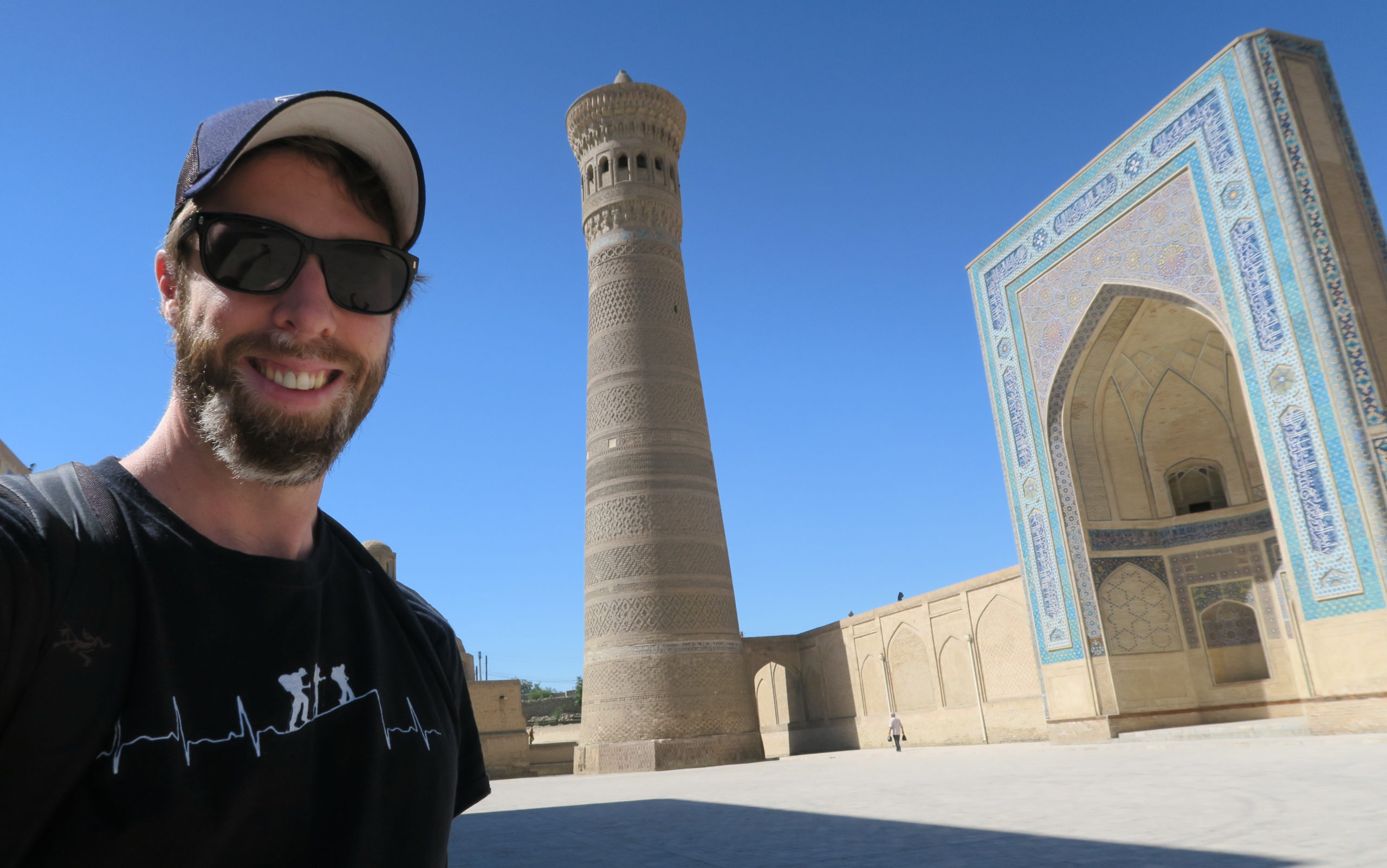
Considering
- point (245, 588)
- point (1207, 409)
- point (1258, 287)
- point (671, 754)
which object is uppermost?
point (1258, 287)

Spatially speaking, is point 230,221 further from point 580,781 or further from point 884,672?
point 884,672

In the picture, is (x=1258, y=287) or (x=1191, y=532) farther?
(x=1191, y=532)

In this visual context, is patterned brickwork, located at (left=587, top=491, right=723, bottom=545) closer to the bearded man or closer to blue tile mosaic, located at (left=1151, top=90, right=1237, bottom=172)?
blue tile mosaic, located at (left=1151, top=90, right=1237, bottom=172)

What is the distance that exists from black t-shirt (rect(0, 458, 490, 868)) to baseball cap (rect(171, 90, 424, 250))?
9.1 inches

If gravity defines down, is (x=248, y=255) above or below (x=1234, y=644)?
above

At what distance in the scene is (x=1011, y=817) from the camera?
3.60 meters

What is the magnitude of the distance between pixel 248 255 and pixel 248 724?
34cm

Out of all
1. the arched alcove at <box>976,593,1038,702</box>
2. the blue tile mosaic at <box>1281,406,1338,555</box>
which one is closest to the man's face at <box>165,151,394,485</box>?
the blue tile mosaic at <box>1281,406,1338,555</box>

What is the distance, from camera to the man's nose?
679 mm

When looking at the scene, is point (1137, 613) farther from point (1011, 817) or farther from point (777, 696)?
point (777, 696)

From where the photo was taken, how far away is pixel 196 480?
0.67 m

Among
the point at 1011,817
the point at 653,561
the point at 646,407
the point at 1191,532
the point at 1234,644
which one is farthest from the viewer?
the point at 646,407

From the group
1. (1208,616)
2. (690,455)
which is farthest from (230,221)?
(690,455)

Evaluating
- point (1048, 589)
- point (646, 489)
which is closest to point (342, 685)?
point (1048, 589)
